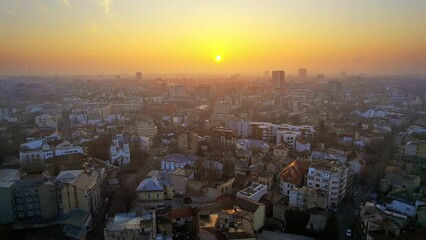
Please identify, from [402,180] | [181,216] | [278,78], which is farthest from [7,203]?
[278,78]

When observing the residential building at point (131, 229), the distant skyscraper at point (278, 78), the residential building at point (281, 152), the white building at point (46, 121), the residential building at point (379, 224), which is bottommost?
the residential building at point (379, 224)

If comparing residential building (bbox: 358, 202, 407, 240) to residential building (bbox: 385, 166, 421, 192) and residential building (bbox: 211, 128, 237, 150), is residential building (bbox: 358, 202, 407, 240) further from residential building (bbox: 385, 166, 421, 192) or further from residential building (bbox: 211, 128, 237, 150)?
residential building (bbox: 211, 128, 237, 150)

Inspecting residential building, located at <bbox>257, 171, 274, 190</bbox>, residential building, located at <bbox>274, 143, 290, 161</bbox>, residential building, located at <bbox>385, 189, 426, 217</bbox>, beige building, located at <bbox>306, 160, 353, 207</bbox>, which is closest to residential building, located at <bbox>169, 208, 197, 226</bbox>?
residential building, located at <bbox>257, 171, 274, 190</bbox>

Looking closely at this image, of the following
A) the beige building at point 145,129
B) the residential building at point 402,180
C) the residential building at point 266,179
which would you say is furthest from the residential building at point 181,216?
the beige building at point 145,129

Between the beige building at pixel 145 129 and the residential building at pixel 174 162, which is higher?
the beige building at pixel 145 129

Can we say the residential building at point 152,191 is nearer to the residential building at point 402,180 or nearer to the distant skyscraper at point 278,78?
the residential building at point 402,180

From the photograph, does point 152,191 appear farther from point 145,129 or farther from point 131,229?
point 145,129
